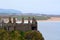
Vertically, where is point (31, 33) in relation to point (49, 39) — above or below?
above

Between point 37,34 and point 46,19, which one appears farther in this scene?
point 46,19

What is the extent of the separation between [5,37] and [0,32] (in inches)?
24.2

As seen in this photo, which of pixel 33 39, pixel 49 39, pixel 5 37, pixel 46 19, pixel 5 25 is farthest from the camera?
pixel 46 19

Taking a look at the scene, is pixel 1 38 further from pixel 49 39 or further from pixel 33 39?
pixel 49 39

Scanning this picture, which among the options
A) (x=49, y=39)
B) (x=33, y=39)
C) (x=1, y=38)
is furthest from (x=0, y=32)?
(x=49, y=39)

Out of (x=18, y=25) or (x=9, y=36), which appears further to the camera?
(x=18, y=25)

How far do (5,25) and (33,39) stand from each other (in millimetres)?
6585

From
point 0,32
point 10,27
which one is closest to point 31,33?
→ point 0,32

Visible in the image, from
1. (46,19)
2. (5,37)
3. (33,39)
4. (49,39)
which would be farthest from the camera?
(46,19)

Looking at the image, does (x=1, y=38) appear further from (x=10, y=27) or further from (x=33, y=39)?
(x=10, y=27)

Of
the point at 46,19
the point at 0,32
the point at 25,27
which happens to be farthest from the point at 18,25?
the point at 46,19

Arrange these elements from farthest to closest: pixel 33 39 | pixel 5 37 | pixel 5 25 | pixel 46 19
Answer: pixel 46 19 → pixel 5 25 → pixel 33 39 → pixel 5 37

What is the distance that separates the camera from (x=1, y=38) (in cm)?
1862

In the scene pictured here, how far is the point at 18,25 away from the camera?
28797 mm
